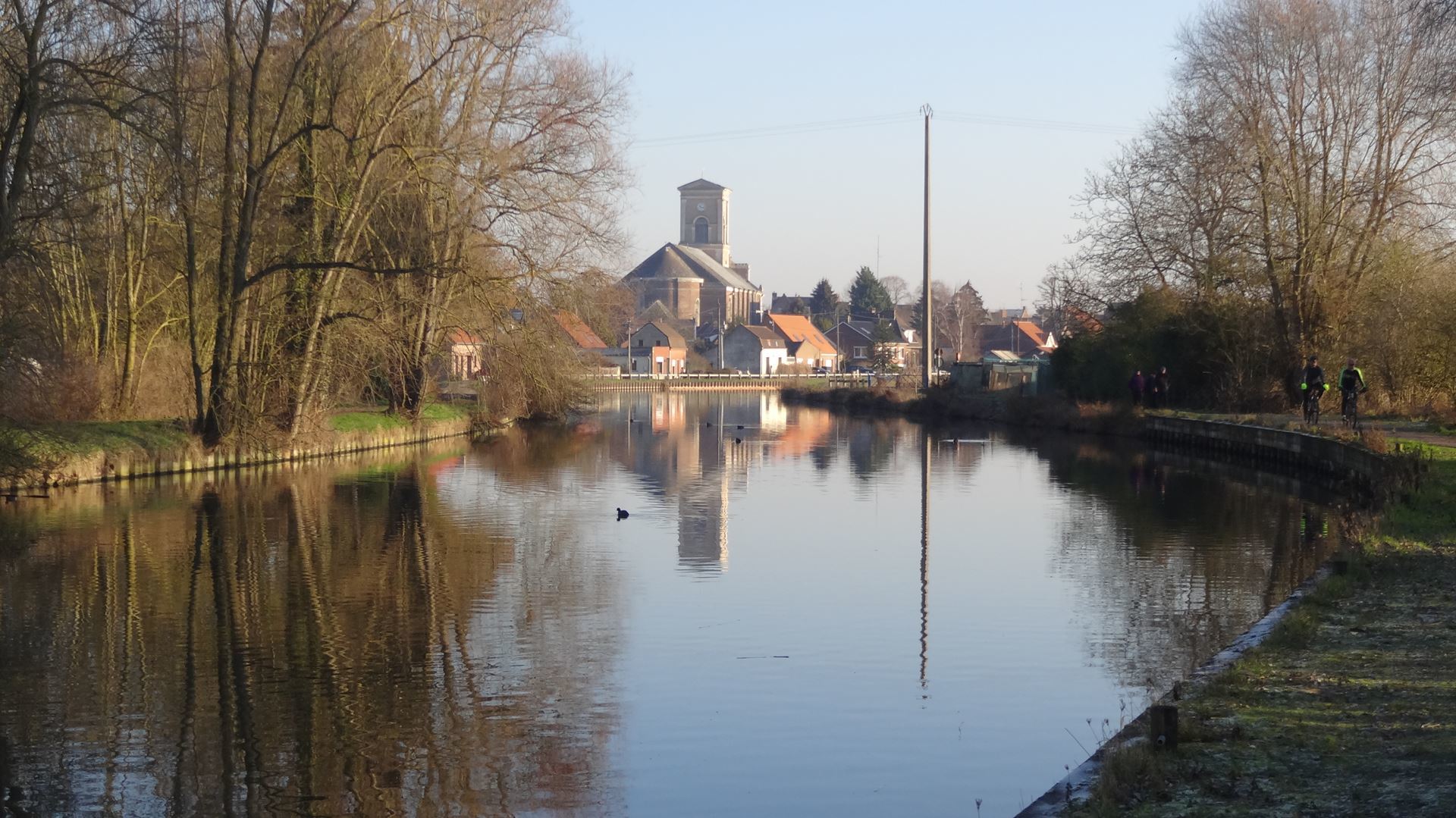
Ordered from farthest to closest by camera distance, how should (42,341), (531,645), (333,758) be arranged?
(42,341), (531,645), (333,758)

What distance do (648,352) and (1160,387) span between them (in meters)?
73.4

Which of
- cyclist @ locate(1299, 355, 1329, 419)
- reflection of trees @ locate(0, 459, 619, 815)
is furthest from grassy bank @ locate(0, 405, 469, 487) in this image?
cyclist @ locate(1299, 355, 1329, 419)

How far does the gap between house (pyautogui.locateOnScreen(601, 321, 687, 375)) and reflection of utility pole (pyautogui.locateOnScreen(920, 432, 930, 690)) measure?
3148 inches

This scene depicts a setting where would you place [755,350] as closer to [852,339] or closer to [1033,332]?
[852,339]

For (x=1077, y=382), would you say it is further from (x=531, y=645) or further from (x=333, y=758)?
(x=333, y=758)

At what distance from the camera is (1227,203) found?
35938 millimetres

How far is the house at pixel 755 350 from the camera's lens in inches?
4700

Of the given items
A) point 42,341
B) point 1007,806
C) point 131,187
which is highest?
point 131,187

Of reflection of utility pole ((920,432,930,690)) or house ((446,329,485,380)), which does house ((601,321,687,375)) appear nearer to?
house ((446,329,485,380))

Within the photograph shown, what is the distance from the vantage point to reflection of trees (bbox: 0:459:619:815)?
303 inches

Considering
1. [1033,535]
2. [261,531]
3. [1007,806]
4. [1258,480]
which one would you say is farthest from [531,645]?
[1258,480]

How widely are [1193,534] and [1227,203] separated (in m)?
19.8

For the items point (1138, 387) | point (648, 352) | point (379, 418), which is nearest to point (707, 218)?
point (648, 352)

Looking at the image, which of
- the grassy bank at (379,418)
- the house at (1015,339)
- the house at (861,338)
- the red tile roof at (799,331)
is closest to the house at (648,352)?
the red tile roof at (799,331)
